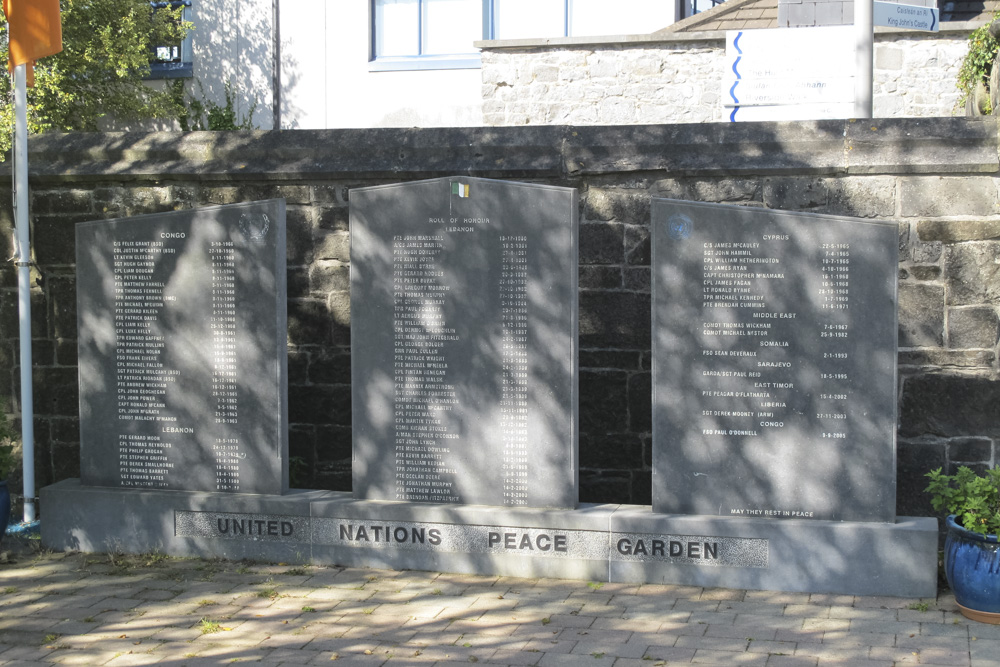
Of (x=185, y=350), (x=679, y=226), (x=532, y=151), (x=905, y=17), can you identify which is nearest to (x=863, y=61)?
(x=905, y=17)

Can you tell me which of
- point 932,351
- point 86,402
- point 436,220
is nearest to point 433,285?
point 436,220

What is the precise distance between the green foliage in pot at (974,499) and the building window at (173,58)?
1370 centimetres

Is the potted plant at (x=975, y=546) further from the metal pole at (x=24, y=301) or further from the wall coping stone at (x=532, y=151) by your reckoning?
the metal pole at (x=24, y=301)

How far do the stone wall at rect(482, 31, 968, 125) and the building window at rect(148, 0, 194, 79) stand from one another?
4.96 m

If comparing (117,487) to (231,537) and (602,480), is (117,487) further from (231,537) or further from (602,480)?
(602,480)

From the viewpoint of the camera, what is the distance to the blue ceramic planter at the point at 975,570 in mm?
4941

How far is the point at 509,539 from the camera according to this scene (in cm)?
576

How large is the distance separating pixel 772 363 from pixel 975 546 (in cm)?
123

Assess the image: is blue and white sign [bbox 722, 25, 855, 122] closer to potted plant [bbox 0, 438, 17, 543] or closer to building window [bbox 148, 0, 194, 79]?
building window [bbox 148, 0, 194, 79]

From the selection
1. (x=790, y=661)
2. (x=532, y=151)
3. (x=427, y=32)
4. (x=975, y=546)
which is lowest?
(x=790, y=661)

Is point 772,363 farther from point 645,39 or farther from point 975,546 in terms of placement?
point 645,39

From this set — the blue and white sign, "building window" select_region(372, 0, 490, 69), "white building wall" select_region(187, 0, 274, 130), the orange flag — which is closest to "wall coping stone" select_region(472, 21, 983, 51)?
the blue and white sign

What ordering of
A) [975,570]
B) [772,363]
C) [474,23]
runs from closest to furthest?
[975,570] < [772,363] < [474,23]

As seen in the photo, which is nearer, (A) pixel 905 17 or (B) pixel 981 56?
(B) pixel 981 56
